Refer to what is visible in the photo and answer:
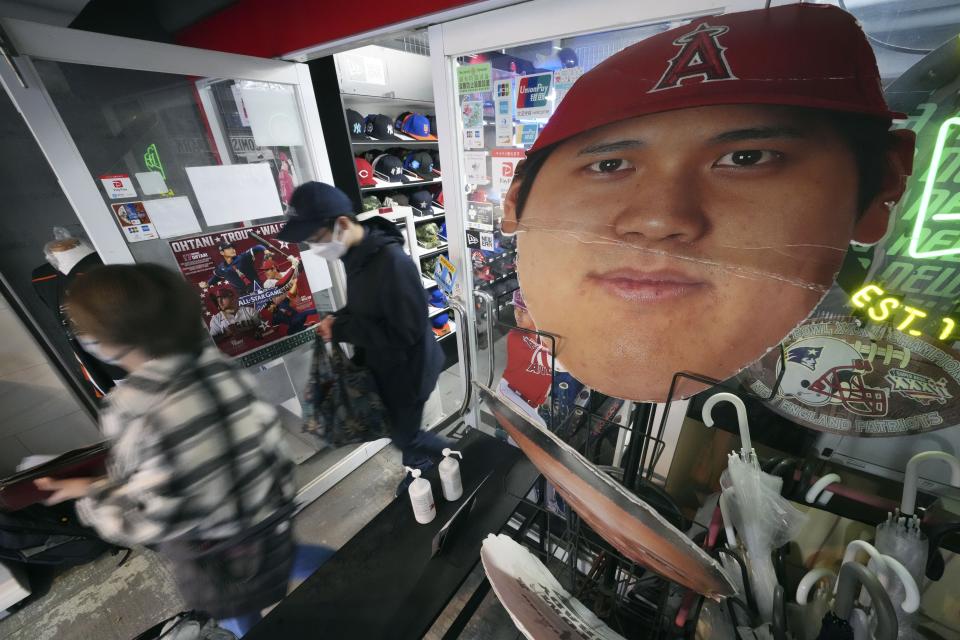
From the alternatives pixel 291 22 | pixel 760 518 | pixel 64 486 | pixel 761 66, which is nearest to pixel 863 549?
pixel 760 518

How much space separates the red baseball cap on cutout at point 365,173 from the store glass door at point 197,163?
0.84 m

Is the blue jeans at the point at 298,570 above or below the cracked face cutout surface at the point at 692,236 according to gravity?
below

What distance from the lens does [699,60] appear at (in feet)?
2.18

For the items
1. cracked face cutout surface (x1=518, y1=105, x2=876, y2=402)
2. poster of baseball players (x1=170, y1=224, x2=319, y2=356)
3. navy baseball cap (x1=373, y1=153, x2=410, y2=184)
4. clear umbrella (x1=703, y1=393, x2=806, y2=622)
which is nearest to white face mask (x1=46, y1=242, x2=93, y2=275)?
poster of baseball players (x1=170, y1=224, x2=319, y2=356)

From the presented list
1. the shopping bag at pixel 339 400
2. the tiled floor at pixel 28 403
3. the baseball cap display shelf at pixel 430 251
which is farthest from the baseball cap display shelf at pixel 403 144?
the tiled floor at pixel 28 403

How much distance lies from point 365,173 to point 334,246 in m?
1.58

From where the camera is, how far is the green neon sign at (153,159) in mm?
1475

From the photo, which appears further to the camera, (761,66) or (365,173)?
(365,173)

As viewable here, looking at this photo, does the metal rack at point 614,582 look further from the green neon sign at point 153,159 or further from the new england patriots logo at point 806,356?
the green neon sign at point 153,159

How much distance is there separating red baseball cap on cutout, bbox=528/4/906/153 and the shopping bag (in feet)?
4.65

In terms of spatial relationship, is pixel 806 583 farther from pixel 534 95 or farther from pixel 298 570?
pixel 298 570

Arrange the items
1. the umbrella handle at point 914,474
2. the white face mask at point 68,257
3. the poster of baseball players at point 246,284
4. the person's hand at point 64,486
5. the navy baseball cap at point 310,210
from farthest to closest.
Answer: the poster of baseball players at point 246,284 < the white face mask at point 68,257 < the navy baseball cap at point 310,210 < the person's hand at point 64,486 < the umbrella handle at point 914,474

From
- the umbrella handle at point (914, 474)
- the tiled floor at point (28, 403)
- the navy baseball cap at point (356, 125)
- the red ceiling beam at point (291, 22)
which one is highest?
the red ceiling beam at point (291, 22)

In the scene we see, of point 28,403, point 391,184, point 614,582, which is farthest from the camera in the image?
point 391,184
